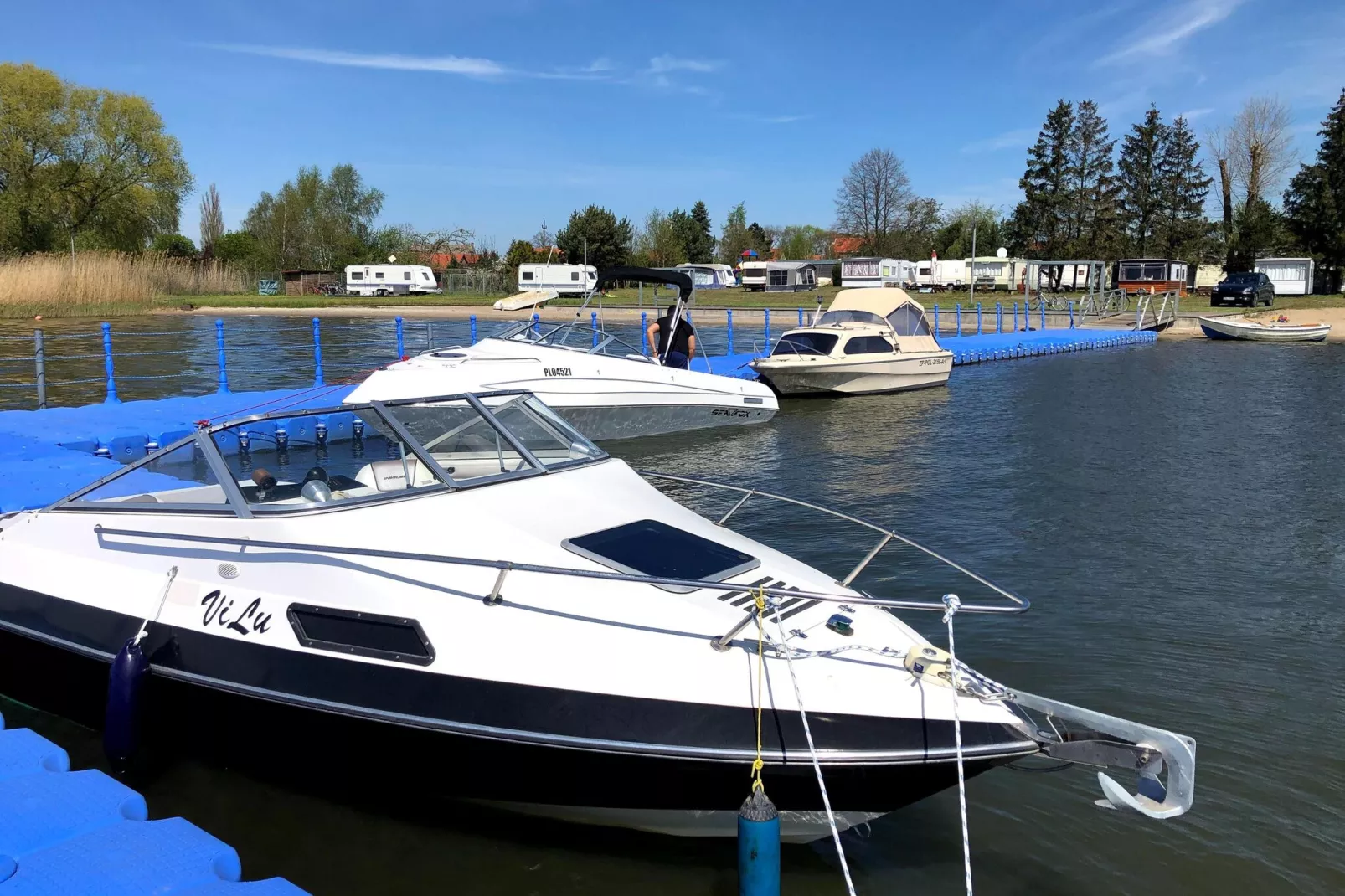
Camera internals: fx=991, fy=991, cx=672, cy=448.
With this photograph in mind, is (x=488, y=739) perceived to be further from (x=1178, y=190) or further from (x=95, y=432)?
(x=1178, y=190)

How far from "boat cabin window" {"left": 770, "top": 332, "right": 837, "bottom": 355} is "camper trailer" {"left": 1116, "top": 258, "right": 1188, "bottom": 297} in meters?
36.7


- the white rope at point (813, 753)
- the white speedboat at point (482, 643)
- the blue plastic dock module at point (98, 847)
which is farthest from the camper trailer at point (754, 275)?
the blue plastic dock module at point (98, 847)

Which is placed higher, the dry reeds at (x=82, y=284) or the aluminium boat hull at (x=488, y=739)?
the dry reeds at (x=82, y=284)

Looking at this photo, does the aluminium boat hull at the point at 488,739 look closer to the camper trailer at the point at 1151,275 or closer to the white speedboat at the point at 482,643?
the white speedboat at the point at 482,643

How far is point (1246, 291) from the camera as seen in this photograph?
4525 centimetres

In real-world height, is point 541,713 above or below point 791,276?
below

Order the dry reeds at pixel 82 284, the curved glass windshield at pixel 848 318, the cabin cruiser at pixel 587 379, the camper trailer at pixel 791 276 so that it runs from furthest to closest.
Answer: the camper trailer at pixel 791 276, the dry reeds at pixel 82 284, the curved glass windshield at pixel 848 318, the cabin cruiser at pixel 587 379

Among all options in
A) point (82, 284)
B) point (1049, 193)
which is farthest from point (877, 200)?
point (82, 284)

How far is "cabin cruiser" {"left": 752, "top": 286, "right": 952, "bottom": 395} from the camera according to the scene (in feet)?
67.0

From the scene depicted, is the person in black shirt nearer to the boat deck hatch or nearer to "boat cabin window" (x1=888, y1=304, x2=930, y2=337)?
"boat cabin window" (x1=888, y1=304, x2=930, y2=337)

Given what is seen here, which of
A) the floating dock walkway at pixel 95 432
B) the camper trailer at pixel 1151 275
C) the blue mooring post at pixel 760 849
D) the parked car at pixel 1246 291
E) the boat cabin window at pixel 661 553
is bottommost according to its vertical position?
the blue mooring post at pixel 760 849

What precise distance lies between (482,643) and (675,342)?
12.7 metres

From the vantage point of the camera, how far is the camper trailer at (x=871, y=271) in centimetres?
6125

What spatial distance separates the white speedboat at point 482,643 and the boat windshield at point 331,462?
0.05 feet
